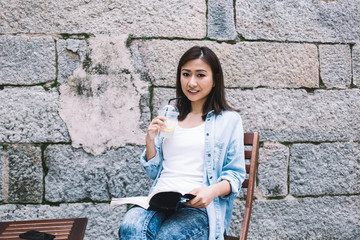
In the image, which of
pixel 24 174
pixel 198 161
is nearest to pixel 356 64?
pixel 198 161

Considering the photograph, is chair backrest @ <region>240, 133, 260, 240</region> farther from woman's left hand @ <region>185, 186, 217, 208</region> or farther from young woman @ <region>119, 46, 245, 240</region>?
woman's left hand @ <region>185, 186, 217, 208</region>

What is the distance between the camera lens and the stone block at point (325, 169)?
103 inches

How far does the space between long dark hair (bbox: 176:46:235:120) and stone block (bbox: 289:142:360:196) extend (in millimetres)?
956

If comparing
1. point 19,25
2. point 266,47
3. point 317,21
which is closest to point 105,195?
point 19,25

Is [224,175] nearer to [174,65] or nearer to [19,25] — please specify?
[174,65]

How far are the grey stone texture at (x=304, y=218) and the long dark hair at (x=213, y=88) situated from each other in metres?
0.94

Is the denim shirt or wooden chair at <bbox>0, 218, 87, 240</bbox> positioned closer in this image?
wooden chair at <bbox>0, 218, 87, 240</bbox>

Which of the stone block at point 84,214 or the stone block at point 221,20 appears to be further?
the stone block at point 221,20

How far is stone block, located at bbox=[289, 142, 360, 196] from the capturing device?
2.62 metres

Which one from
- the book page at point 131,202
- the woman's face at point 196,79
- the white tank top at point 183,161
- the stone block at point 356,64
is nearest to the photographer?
the book page at point 131,202

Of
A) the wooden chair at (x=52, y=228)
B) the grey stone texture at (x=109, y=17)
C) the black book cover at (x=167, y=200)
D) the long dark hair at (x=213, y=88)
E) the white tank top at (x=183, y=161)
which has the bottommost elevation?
the wooden chair at (x=52, y=228)

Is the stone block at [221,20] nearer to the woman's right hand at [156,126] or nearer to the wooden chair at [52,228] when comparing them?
the woman's right hand at [156,126]

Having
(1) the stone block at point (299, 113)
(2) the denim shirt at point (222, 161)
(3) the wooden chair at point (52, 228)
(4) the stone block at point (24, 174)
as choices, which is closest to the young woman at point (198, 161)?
(2) the denim shirt at point (222, 161)

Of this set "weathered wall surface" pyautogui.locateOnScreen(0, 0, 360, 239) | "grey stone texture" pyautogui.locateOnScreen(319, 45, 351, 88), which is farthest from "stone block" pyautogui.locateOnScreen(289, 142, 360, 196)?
"grey stone texture" pyautogui.locateOnScreen(319, 45, 351, 88)
